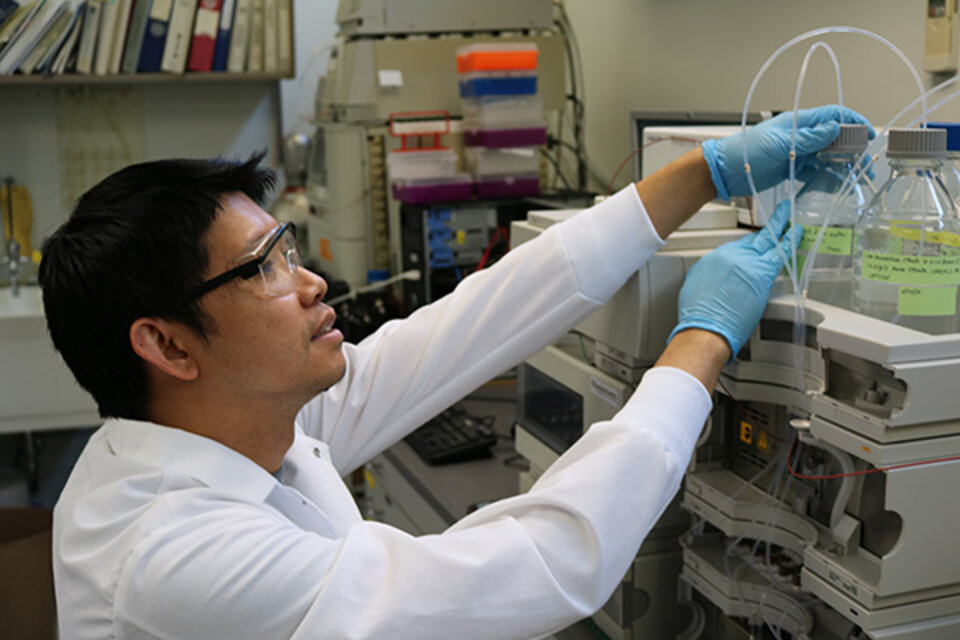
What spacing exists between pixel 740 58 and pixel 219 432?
5.58 feet

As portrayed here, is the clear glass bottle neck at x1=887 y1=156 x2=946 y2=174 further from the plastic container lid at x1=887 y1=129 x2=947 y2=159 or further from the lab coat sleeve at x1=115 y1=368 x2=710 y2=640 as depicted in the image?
the lab coat sleeve at x1=115 y1=368 x2=710 y2=640

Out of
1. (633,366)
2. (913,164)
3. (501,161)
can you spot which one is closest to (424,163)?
(501,161)

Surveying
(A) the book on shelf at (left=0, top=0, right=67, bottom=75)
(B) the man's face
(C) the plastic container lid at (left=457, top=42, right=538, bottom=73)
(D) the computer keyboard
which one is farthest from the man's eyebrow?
(A) the book on shelf at (left=0, top=0, right=67, bottom=75)

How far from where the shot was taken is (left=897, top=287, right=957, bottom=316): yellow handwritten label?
964 mm

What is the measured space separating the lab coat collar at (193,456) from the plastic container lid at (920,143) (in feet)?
2.49

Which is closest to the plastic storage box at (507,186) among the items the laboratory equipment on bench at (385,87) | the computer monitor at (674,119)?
the laboratory equipment on bench at (385,87)

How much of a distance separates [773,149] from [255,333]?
67 centimetres

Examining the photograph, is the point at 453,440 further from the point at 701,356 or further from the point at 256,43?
the point at 256,43

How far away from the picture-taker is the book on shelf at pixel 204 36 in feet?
10.7

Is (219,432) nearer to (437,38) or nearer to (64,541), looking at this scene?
(64,541)

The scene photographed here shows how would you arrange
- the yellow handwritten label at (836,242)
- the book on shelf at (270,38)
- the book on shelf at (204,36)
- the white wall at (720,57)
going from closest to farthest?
the yellow handwritten label at (836,242) < the white wall at (720,57) < the book on shelf at (204,36) < the book on shelf at (270,38)

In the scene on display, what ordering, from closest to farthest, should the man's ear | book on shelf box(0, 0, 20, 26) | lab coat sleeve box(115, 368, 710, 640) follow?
1. lab coat sleeve box(115, 368, 710, 640)
2. the man's ear
3. book on shelf box(0, 0, 20, 26)

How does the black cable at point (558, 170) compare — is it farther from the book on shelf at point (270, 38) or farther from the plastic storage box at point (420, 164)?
the book on shelf at point (270, 38)

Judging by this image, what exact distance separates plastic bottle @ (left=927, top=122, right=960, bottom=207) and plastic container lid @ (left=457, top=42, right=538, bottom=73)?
161cm
